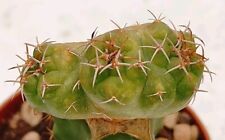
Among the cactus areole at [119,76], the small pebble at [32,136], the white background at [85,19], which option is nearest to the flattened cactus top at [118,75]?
the cactus areole at [119,76]

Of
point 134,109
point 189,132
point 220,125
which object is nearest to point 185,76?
point 134,109

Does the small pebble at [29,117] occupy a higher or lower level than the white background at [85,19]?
lower

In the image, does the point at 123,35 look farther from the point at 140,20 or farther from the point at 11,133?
the point at 140,20

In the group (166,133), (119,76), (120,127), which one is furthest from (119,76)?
(166,133)

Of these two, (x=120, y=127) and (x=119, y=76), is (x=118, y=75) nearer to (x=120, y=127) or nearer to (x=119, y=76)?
(x=119, y=76)

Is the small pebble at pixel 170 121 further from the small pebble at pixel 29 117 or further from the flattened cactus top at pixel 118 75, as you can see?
the flattened cactus top at pixel 118 75

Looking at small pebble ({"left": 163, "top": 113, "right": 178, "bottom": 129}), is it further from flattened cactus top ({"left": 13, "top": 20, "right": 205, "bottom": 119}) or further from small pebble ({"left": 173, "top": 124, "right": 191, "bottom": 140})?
flattened cactus top ({"left": 13, "top": 20, "right": 205, "bottom": 119})

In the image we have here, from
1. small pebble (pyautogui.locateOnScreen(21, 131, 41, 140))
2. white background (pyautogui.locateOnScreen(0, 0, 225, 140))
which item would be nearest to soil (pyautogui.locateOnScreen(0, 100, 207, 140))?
small pebble (pyautogui.locateOnScreen(21, 131, 41, 140))
